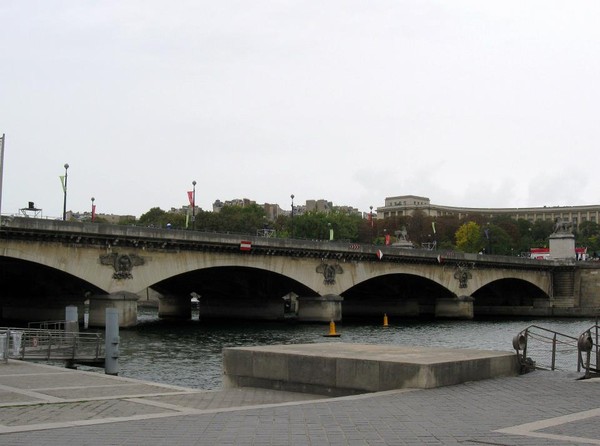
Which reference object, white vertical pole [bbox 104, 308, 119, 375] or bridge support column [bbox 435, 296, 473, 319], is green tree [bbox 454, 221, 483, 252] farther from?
white vertical pole [bbox 104, 308, 119, 375]

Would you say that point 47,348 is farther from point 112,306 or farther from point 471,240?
point 471,240

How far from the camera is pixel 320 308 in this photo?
3039 inches

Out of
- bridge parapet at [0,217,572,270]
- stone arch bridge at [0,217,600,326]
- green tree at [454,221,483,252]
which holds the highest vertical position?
green tree at [454,221,483,252]

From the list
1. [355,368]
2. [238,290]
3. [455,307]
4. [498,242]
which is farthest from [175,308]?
[498,242]

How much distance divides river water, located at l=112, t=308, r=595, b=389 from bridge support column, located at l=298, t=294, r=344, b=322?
2696mm

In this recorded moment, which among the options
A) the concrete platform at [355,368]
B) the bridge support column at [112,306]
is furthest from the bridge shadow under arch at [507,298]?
the concrete platform at [355,368]

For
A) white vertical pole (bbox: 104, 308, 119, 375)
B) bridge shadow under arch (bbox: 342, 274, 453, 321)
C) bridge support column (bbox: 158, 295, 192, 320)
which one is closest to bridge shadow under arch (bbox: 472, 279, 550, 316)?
bridge shadow under arch (bbox: 342, 274, 453, 321)

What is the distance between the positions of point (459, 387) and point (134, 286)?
1838 inches

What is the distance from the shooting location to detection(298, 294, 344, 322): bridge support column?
76812 millimetres

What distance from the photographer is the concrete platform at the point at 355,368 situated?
1633 centimetres

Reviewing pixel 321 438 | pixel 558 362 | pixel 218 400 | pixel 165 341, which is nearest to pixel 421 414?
pixel 321 438

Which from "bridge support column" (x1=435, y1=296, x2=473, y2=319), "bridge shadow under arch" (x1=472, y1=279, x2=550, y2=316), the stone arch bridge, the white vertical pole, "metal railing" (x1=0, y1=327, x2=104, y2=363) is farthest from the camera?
"bridge shadow under arch" (x1=472, y1=279, x2=550, y2=316)

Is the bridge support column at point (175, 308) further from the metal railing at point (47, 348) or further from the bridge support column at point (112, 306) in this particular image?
the metal railing at point (47, 348)

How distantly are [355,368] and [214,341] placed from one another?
36.9m
